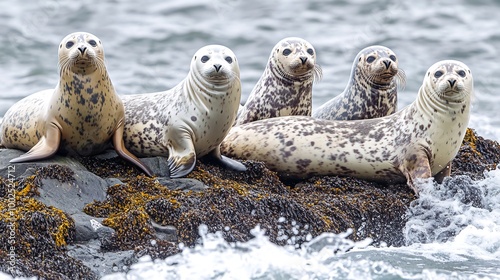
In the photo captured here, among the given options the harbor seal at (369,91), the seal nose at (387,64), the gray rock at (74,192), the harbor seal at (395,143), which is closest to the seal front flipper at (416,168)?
the harbor seal at (395,143)

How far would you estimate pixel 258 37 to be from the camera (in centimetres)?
2292

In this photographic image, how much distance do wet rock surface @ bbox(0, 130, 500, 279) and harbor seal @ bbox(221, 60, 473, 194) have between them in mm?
155

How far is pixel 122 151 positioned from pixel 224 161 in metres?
0.98

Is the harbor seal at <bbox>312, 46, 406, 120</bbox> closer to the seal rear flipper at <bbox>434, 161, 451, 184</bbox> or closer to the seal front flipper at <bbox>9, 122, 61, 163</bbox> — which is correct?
the seal rear flipper at <bbox>434, 161, 451, 184</bbox>

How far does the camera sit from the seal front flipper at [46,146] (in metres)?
9.41

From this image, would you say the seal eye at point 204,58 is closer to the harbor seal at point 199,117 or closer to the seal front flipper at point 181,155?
the harbor seal at point 199,117

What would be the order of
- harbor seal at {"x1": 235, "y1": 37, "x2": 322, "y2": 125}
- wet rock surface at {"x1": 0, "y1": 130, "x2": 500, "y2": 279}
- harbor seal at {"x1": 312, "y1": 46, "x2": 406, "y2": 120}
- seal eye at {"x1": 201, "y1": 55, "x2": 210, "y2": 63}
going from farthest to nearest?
harbor seal at {"x1": 235, "y1": 37, "x2": 322, "y2": 125} < harbor seal at {"x1": 312, "y1": 46, "x2": 406, "y2": 120} < seal eye at {"x1": 201, "y1": 55, "x2": 210, "y2": 63} < wet rock surface at {"x1": 0, "y1": 130, "x2": 500, "y2": 279}

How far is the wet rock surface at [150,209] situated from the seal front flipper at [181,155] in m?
0.08

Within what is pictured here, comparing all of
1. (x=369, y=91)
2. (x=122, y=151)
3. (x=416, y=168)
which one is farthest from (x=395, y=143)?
(x=122, y=151)

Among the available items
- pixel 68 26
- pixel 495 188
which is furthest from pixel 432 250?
pixel 68 26

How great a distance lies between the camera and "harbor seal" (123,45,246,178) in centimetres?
1011

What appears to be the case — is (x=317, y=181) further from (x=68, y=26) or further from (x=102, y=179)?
(x=68, y=26)

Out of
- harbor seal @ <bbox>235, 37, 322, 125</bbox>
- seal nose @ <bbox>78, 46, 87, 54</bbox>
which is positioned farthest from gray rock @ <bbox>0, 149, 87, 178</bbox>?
harbor seal @ <bbox>235, 37, 322, 125</bbox>

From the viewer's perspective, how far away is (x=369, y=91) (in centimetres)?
1193
